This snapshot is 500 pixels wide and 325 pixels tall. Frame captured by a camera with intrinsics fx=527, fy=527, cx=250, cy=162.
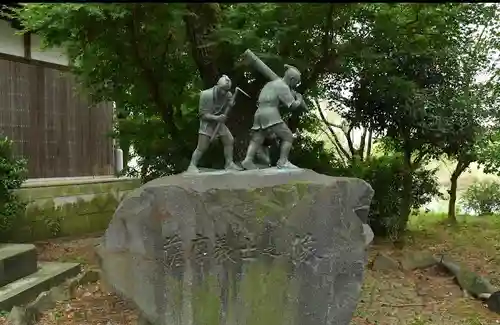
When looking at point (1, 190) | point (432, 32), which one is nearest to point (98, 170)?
point (1, 190)

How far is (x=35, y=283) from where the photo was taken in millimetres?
7098

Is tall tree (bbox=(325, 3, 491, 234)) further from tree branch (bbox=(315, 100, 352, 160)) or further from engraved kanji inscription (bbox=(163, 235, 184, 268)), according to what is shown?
engraved kanji inscription (bbox=(163, 235, 184, 268))

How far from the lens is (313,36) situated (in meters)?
8.47

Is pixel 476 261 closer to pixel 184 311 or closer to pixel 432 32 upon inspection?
pixel 432 32

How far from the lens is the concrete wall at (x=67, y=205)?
33.7ft

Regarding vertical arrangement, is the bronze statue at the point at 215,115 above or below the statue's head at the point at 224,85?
below

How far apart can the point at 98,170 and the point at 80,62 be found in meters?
3.63

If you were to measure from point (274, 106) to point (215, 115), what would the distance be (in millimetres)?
622

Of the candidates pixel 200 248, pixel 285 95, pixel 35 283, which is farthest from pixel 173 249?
pixel 35 283

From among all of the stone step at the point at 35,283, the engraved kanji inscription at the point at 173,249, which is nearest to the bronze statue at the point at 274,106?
the engraved kanji inscription at the point at 173,249

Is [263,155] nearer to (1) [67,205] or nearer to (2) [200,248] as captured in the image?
(2) [200,248]

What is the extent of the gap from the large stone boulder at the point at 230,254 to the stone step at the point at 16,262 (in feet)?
9.33

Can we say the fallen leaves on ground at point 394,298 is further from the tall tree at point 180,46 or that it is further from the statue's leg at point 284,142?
the tall tree at point 180,46

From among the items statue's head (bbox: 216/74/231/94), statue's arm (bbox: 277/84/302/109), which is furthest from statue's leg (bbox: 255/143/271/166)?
statue's head (bbox: 216/74/231/94)
